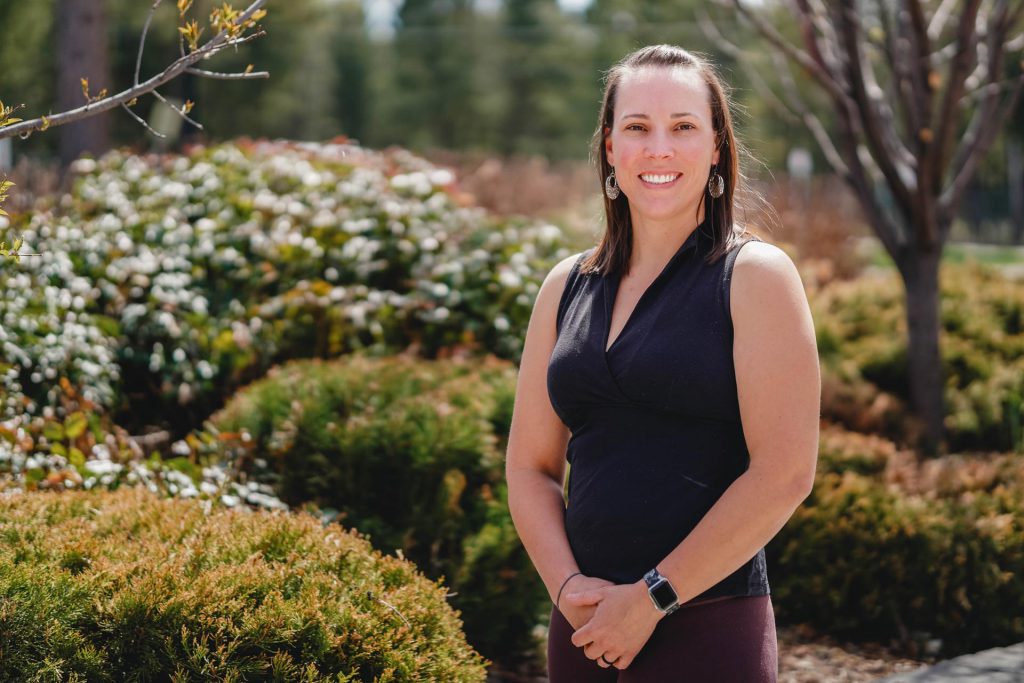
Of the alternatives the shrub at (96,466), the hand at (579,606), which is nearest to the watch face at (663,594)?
the hand at (579,606)

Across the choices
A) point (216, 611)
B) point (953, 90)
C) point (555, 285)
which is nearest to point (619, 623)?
point (555, 285)

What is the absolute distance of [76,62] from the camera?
992 cm

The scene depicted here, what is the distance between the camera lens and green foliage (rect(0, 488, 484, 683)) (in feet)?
7.53

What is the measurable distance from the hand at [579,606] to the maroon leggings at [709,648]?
12cm

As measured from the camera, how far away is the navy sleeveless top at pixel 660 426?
6.33 feet

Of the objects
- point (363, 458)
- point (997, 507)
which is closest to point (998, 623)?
point (997, 507)

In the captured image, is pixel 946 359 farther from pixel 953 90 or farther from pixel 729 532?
pixel 729 532

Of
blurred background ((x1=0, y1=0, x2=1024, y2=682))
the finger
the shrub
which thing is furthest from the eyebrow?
the shrub

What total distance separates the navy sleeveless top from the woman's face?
10cm

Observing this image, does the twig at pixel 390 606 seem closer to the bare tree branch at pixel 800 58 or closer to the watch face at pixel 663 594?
the watch face at pixel 663 594

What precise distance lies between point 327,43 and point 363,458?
49.8m

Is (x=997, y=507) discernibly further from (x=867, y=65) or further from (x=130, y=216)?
(x=130, y=216)

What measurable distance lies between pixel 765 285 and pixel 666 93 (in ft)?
1.43

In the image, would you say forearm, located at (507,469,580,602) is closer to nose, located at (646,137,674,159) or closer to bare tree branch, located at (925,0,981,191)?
nose, located at (646,137,674,159)
